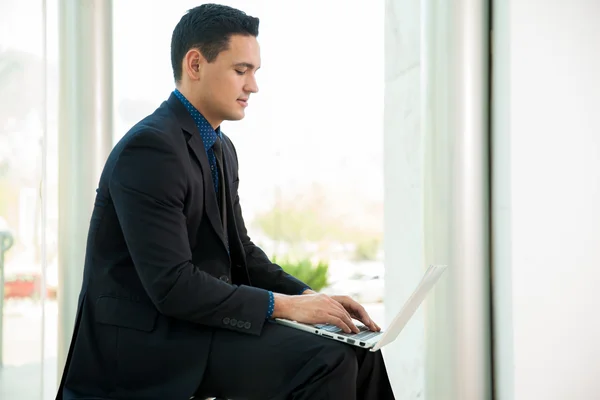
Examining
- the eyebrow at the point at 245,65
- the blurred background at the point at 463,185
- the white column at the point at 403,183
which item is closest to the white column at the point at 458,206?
the blurred background at the point at 463,185

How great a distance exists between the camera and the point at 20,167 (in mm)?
2385

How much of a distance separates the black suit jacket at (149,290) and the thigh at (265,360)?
0.08 ft

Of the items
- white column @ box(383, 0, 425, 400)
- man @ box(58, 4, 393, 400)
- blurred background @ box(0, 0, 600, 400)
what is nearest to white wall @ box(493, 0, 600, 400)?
blurred background @ box(0, 0, 600, 400)

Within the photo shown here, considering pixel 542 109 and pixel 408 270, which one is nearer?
pixel 542 109

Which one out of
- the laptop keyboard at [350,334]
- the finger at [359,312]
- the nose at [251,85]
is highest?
the nose at [251,85]

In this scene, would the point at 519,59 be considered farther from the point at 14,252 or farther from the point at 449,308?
the point at 14,252

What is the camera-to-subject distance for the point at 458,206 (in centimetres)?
258

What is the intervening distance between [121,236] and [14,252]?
1105mm

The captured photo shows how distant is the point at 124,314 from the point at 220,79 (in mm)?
632

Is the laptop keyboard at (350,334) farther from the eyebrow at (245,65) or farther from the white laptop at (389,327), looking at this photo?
the eyebrow at (245,65)

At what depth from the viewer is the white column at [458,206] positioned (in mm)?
2566

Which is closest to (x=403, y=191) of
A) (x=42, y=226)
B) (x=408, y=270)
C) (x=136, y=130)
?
(x=408, y=270)

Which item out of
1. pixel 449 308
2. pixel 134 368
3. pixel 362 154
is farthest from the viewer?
pixel 362 154

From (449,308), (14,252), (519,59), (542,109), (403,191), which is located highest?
(519,59)
